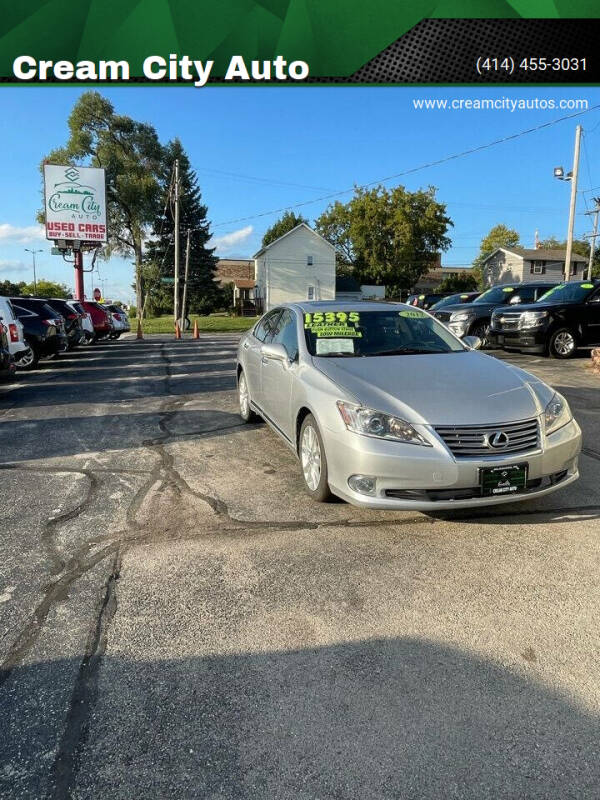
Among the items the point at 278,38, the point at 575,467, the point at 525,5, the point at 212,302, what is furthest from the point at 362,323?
the point at 212,302

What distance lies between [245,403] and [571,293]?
9.31m

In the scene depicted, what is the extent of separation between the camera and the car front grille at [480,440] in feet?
11.3

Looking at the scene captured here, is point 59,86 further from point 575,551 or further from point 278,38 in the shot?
point 575,551

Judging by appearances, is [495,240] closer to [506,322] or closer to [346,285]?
[346,285]

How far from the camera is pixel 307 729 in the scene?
204 cm

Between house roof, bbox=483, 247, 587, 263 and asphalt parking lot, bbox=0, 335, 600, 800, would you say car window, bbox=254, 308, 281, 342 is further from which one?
house roof, bbox=483, 247, 587, 263

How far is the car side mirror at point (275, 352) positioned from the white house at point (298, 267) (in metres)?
49.8

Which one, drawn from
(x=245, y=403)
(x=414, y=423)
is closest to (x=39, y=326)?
(x=245, y=403)

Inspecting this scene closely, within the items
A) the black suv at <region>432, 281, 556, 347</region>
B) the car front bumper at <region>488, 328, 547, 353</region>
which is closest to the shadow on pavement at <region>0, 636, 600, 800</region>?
the car front bumper at <region>488, 328, 547, 353</region>

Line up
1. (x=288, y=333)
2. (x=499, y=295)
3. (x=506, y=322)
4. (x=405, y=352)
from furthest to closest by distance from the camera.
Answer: (x=499, y=295) < (x=506, y=322) < (x=288, y=333) < (x=405, y=352)

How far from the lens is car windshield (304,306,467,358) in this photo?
4781 millimetres

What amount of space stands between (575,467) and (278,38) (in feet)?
29.1

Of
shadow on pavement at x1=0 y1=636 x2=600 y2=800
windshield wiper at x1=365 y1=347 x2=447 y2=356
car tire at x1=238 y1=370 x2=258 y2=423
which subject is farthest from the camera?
car tire at x1=238 y1=370 x2=258 y2=423

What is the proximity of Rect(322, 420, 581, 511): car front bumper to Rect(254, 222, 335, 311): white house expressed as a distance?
2038 inches
